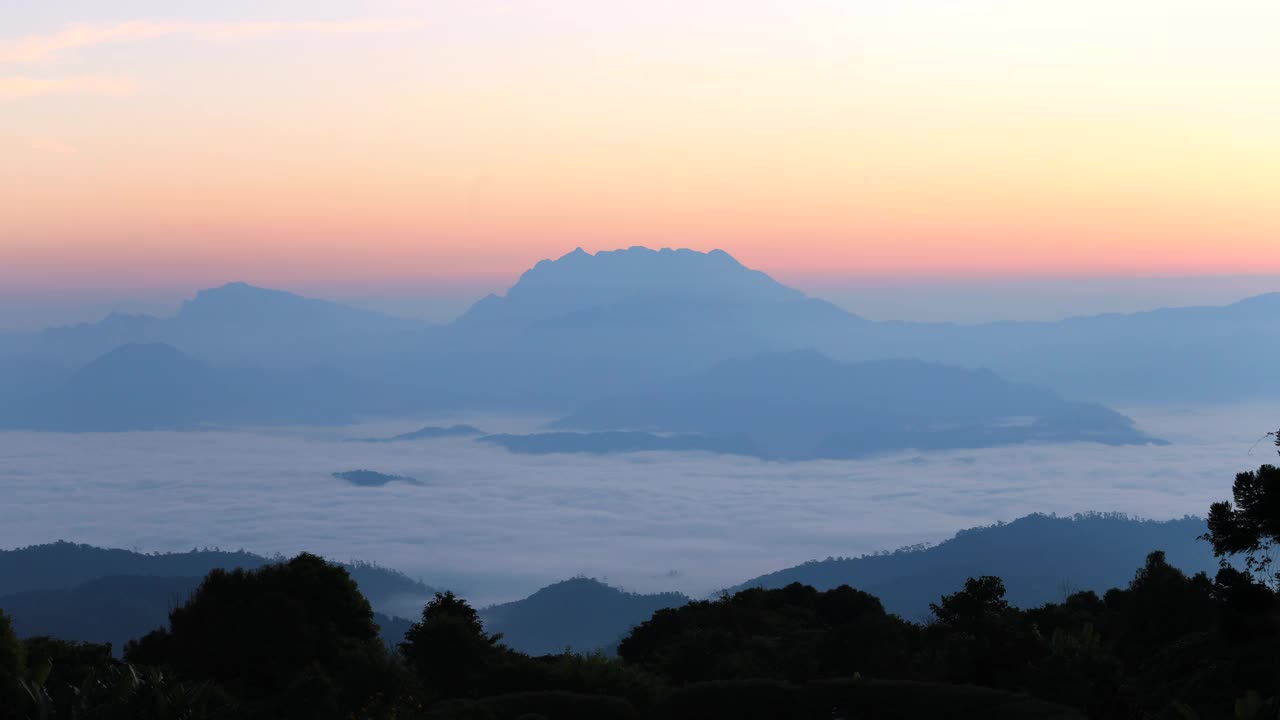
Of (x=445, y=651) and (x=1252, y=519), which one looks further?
(x=445, y=651)

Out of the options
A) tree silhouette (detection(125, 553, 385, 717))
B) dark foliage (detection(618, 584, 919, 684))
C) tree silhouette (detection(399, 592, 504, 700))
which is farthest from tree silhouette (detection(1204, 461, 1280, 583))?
tree silhouette (detection(125, 553, 385, 717))

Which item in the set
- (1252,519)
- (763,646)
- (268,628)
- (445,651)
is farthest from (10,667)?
(763,646)

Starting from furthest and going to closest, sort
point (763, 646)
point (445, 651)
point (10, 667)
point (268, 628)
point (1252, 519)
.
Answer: point (763, 646) → point (268, 628) → point (445, 651) → point (1252, 519) → point (10, 667)

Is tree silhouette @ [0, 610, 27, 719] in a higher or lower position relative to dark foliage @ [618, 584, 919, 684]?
higher

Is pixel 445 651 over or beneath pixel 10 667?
beneath

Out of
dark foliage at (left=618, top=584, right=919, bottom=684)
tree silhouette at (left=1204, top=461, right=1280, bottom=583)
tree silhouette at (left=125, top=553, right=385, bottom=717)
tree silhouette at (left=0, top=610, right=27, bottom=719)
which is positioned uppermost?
tree silhouette at (left=1204, top=461, right=1280, bottom=583)

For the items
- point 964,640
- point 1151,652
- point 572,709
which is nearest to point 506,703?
point 572,709

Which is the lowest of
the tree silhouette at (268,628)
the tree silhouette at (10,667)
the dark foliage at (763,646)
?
the dark foliage at (763,646)

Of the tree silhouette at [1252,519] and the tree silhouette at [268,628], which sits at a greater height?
the tree silhouette at [1252,519]

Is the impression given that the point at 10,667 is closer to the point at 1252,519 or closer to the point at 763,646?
the point at 1252,519

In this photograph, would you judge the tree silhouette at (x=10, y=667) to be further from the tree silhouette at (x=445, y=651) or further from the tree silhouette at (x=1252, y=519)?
the tree silhouette at (x=1252, y=519)

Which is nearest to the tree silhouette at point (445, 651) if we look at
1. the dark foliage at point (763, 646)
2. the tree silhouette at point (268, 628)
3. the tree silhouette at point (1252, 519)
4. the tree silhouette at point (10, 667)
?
the tree silhouette at point (268, 628)

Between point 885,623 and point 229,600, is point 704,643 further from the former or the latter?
point 229,600

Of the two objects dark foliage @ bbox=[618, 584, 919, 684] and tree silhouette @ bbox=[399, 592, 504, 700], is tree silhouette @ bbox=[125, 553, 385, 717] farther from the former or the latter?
dark foliage @ bbox=[618, 584, 919, 684]
